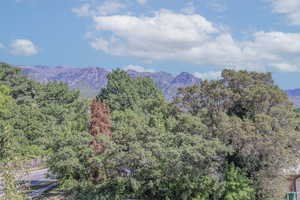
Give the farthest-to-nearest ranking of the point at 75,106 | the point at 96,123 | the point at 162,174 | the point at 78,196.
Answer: the point at 75,106, the point at 96,123, the point at 78,196, the point at 162,174

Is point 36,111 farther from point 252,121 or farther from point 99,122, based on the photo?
point 252,121

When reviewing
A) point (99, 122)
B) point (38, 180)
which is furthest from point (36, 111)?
point (99, 122)

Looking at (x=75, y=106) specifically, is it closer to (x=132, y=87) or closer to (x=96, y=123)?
(x=132, y=87)

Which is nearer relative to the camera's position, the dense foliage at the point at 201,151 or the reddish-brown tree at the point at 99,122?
the dense foliage at the point at 201,151

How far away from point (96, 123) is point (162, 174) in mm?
9742

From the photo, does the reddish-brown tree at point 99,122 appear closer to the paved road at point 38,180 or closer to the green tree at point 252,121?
the paved road at point 38,180

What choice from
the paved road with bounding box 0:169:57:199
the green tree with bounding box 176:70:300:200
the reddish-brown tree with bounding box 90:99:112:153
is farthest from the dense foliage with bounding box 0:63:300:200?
the paved road with bounding box 0:169:57:199

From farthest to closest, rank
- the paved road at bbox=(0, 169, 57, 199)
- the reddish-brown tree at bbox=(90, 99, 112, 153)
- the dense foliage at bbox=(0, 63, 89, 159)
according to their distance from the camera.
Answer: the dense foliage at bbox=(0, 63, 89, 159)
the paved road at bbox=(0, 169, 57, 199)
the reddish-brown tree at bbox=(90, 99, 112, 153)

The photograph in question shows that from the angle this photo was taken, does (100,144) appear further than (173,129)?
Yes

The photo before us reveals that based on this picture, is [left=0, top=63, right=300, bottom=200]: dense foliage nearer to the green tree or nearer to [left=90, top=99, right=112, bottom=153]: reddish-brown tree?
the green tree

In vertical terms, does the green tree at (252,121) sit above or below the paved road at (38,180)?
above

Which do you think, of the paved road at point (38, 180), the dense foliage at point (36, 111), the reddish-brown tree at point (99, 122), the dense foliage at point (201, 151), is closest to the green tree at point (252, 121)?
the dense foliage at point (201, 151)

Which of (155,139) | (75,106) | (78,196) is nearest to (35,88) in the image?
(75,106)

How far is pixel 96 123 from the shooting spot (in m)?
28.2
